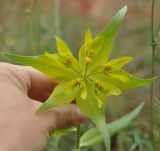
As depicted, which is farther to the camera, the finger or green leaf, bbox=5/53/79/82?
the finger

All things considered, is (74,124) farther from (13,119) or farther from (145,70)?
(145,70)

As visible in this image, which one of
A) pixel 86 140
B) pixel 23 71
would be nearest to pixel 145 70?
pixel 86 140

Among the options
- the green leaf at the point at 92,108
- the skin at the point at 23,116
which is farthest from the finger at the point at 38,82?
the green leaf at the point at 92,108

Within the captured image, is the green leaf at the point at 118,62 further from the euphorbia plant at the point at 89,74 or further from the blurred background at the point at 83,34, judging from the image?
the blurred background at the point at 83,34

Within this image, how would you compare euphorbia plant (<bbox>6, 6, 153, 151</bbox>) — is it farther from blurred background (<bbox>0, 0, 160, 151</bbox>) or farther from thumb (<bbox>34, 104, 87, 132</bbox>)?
blurred background (<bbox>0, 0, 160, 151</bbox>)

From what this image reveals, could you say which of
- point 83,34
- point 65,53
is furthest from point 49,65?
point 83,34

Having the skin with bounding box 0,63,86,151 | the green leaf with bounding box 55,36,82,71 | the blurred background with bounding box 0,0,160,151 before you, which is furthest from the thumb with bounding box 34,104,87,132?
the blurred background with bounding box 0,0,160,151
